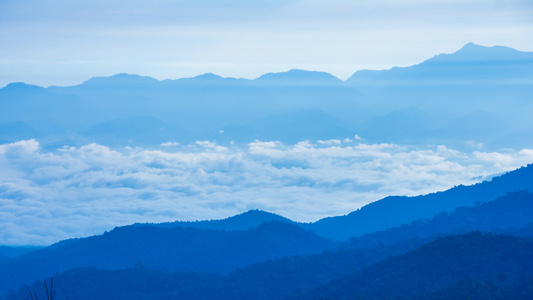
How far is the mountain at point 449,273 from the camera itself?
54250 mm

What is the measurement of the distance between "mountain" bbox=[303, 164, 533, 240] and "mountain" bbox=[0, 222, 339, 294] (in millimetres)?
20486

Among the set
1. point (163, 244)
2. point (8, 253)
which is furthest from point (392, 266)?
point (8, 253)

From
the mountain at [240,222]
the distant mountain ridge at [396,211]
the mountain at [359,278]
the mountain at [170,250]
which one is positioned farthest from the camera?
the mountain at [240,222]

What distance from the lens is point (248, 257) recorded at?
10275 cm

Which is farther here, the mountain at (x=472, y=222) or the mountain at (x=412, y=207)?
the mountain at (x=412, y=207)

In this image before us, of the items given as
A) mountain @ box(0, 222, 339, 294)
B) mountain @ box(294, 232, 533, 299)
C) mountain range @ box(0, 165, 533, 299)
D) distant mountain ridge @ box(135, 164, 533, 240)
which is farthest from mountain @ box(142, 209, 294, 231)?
mountain @ box(294, 232, 533, 299)

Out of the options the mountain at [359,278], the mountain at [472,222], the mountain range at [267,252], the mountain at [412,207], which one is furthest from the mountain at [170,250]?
the mountain at [412,207]

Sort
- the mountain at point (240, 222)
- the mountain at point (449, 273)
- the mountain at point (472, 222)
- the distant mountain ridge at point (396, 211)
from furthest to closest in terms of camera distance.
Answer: the mountain at point (240, 222) → the distant mountain ridge at point (396, 211) → the mountain at point (472, 222) → the mountain at point (449, 273)

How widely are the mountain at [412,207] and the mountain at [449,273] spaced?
166ft

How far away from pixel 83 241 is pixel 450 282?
8091 cm

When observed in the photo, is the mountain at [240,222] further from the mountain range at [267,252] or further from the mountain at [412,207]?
the mountain at [412,207]

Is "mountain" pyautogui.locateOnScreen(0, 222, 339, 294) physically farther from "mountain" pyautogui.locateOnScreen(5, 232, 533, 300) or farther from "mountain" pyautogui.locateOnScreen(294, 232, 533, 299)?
"mountain" pyautogui.locateOnScreen(294, 232, 533, 299)

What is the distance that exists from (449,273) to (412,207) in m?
68.6

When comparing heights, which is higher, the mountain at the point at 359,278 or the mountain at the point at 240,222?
the mountain at the point at 240,222
